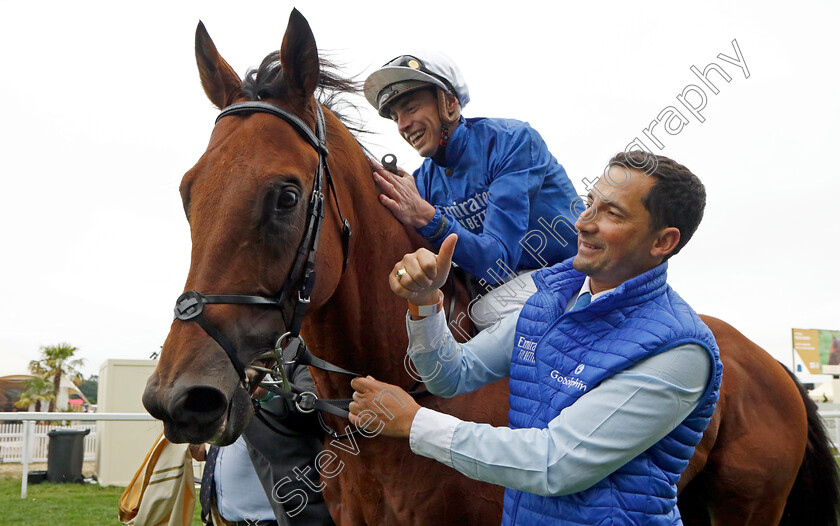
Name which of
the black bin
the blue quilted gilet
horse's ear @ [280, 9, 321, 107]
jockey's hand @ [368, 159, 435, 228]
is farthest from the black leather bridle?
the black bin

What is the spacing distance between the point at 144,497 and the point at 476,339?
2710mm

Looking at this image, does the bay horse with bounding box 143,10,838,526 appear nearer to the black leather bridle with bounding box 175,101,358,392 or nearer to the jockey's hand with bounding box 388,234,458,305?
the black leather bridle with bounding box 175,101,358,392

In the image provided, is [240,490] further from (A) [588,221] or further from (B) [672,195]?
(B) [672,195]

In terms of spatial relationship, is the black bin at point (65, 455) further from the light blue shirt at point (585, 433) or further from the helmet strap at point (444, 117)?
the light blue shirt at point (585, 433)

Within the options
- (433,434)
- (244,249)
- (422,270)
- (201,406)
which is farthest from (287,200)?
(433,434)

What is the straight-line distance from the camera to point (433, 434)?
1666 millimetres

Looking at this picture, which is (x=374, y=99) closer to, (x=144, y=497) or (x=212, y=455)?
(x=212, y=455)

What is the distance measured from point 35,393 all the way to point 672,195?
3012 centimetres

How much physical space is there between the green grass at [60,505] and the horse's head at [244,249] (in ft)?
21.1

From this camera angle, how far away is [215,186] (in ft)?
6.23

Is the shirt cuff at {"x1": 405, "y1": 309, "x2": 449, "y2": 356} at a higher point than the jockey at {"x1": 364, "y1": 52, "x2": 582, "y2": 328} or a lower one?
lower

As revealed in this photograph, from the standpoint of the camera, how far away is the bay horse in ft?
5.96

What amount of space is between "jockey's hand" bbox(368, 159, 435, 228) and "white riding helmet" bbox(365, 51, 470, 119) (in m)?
0.43

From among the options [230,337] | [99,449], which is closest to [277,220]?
[230,337]
